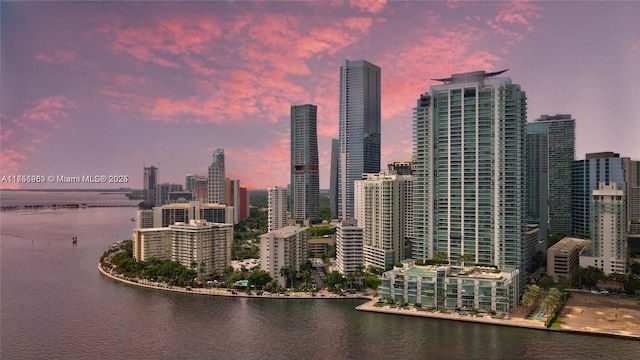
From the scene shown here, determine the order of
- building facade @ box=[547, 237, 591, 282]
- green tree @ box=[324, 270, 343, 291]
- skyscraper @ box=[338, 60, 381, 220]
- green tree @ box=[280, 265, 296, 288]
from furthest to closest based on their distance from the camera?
skyscraper @ box=[338, 60, 381, 220] → building facade @ box=[547, 237, 591, 282] → green tree @ box=[280, 265, 296, 288] → green tree @ box=[324, 270, 343, 291]

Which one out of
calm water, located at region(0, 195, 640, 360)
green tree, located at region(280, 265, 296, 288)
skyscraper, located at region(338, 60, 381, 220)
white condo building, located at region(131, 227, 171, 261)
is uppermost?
skyscraper, located at region(338, 60, 381, 220)

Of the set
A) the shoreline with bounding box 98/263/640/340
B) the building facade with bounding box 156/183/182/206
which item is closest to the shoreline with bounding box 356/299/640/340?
the shoreline with bounding box 98/263/640/340

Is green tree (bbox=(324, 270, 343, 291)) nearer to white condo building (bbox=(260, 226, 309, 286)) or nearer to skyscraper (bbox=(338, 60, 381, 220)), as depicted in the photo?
white condo building (bbox=(260, 226, 309, 286))

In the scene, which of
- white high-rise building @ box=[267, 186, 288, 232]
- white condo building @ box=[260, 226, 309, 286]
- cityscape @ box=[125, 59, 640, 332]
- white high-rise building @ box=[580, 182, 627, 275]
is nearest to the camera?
cityscape @ box=[125, 59, 640, 332]

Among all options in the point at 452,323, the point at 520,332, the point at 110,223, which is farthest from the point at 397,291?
the point at 110,223

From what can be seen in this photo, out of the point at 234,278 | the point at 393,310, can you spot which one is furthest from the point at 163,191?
the point at 393,310

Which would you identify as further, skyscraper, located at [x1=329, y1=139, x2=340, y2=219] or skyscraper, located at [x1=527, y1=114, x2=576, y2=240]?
skyscraper, located at [x1=329, y1=139, x2=340, y2=219]

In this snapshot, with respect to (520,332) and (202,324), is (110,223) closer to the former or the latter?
(202,324)
